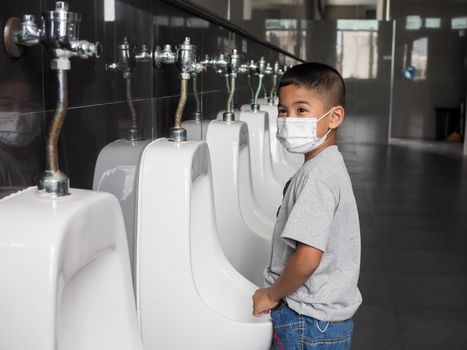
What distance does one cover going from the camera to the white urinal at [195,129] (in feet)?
6.12

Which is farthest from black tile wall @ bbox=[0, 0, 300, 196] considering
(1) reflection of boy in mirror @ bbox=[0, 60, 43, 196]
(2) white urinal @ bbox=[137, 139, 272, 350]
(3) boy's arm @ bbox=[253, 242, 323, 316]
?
(3) boy's arm @ bbox=[253, 242, 323, 316]

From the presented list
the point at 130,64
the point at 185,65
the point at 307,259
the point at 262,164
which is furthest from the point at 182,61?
the point at 262,164

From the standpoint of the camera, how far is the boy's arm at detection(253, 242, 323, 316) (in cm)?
128

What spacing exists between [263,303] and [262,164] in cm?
111

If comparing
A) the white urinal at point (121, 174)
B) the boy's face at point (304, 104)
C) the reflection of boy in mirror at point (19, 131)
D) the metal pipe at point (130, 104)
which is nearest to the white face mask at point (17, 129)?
the reflection of boy in mirror at point (19, 131)

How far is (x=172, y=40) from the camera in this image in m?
1.68

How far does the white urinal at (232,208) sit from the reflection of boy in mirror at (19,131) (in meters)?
0.85

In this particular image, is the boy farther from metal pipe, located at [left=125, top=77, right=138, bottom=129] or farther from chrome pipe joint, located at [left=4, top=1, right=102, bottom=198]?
chrome pipe joint, located at [left=4, top=1, right=102, bottom=198]

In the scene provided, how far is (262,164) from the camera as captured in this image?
7.95ft

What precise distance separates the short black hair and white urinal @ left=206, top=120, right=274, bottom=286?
0.41 m

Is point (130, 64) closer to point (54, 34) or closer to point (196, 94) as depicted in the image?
point (54, 34)

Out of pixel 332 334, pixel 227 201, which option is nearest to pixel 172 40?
pixel 227 201

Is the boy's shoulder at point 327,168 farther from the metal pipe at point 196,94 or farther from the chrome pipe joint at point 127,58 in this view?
the metal pipe at point 196,94

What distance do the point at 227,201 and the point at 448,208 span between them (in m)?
3.26
